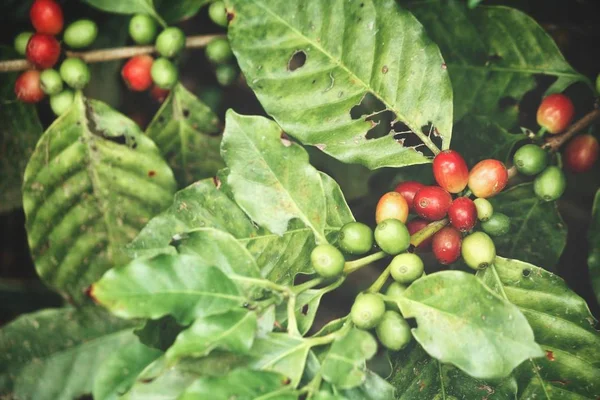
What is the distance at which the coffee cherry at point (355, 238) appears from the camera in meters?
1.09

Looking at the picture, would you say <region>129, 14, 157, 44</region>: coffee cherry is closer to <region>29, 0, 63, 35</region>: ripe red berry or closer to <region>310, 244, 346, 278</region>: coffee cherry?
<region>29, 0, 63, 35</region>: ripe red berry

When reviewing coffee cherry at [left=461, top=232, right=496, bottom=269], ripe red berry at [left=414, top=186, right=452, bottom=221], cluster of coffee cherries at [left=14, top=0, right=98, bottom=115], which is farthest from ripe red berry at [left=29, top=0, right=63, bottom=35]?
coffee cherry at [left=461, top=232, right=496, bottom=269]

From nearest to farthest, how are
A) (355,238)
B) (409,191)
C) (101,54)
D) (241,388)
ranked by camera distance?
(241,388), (355,238), (409,191), (101,54)

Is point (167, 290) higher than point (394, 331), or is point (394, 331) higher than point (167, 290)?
point (167, 290)

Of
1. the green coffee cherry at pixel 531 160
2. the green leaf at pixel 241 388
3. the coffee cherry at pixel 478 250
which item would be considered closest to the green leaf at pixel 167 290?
the green leaf at pixel 241 388

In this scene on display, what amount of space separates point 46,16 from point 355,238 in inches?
39.9

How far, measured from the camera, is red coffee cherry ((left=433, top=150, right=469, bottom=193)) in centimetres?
115

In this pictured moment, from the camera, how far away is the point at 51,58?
1.46m

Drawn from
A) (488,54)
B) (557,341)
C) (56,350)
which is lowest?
(56,350)

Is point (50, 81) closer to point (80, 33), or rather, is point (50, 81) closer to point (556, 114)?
point (80, 33)

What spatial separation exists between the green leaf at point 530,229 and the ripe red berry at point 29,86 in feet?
3.96

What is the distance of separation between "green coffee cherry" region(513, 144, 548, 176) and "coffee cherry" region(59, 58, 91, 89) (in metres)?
1.09

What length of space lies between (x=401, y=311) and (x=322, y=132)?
1.48 feet

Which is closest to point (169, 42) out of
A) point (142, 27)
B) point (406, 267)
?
point (142, 27)
